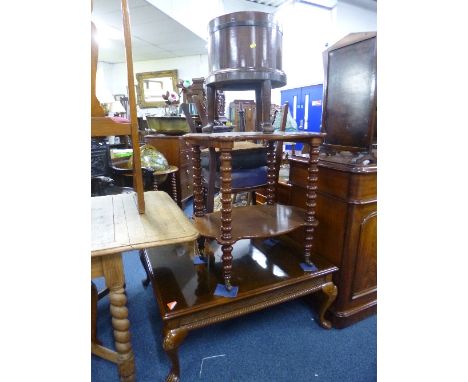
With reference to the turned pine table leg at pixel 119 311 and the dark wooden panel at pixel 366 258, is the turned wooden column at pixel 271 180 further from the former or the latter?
the turned pine table leg at pixel 119 311

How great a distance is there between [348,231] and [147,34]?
420 cm

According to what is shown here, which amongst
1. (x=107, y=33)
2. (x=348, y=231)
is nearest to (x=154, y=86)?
(x=107, y=33)

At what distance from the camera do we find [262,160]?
1.91m

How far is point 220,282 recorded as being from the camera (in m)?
1.30

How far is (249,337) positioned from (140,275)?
101 cm

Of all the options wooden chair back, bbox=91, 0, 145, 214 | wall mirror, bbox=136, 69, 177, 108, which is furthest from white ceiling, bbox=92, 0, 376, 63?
wooden chair back, bbox=91, 0, 145, 214

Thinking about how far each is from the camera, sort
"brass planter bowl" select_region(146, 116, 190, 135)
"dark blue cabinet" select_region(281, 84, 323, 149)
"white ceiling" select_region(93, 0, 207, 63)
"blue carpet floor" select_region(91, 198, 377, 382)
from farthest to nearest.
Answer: "dark blue cabinet" select_region(281, 84, 323, 149) < "white ceiling" select_region(93, 0, 207, 63) < "brass planter bowl" select_region(146, 116, 190, 135) < "blue carpet floor" select_region(91, 198, 377, 382)

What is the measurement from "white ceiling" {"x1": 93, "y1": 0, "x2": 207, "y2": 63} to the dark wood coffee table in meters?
2.99

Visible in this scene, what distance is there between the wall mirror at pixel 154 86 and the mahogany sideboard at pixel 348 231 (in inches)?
191

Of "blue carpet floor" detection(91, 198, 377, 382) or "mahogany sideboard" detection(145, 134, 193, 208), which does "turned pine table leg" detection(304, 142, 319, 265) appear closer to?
"blue carpet floor" detection(91, 198, 377, 382)

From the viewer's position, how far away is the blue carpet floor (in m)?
1.24

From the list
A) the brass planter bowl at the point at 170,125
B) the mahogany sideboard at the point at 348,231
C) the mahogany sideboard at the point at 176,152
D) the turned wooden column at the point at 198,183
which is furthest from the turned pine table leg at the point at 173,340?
the brass planter bowl at the point at 170,125

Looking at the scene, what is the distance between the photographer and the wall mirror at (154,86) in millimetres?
5641
